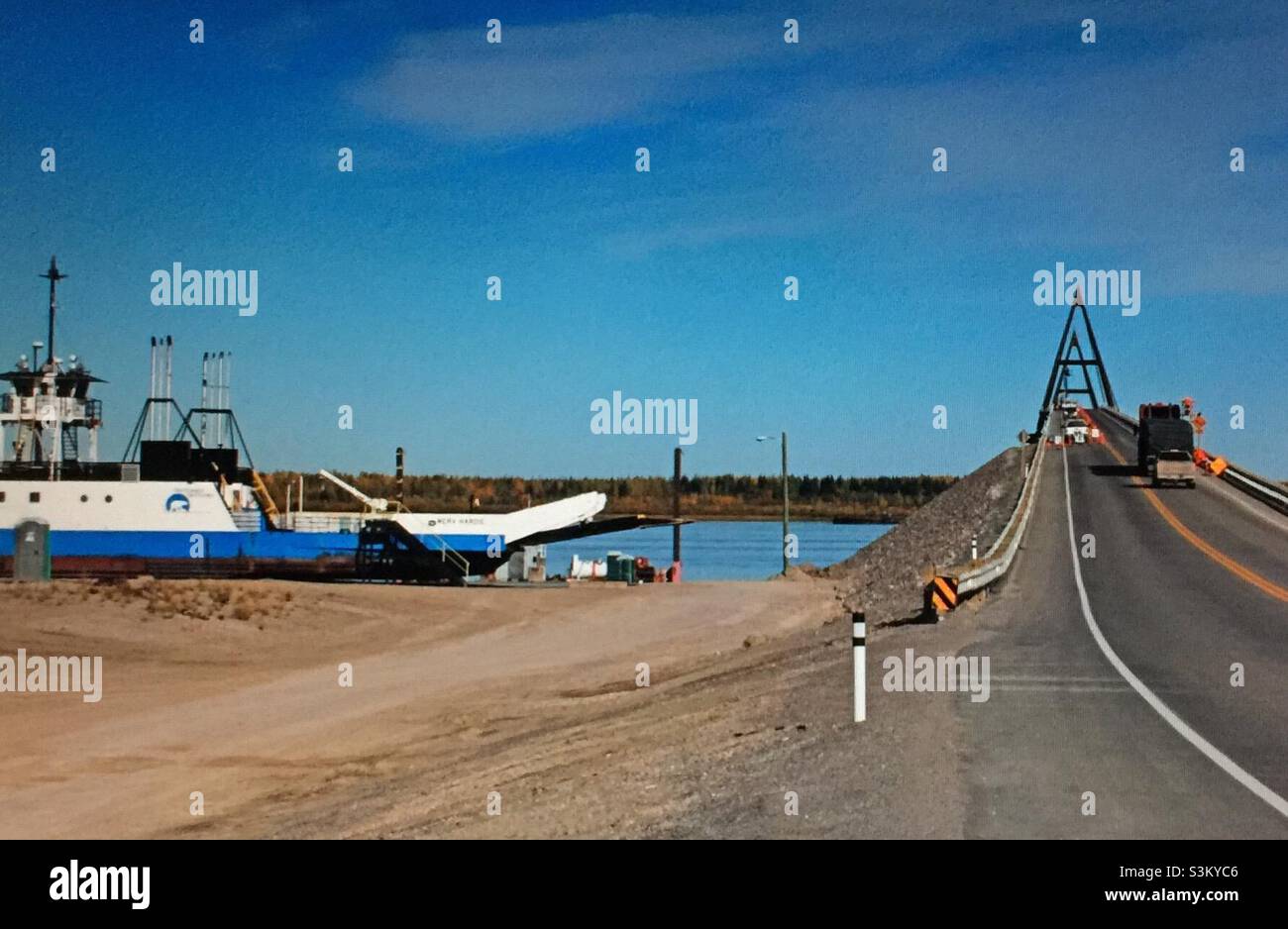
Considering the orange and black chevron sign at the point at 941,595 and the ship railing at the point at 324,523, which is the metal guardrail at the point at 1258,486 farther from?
the ship railing at the point at 324,523

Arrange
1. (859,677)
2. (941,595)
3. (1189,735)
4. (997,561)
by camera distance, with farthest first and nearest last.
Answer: (997,561)
(941,595)
(859,677)
(1189,735)

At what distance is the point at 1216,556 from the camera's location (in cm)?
3594

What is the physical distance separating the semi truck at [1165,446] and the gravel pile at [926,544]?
606 cm

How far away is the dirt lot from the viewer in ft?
38.0

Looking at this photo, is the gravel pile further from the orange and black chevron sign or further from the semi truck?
the semi truck

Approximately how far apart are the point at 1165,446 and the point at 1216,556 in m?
25.7

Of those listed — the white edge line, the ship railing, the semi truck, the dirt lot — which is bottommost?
the dirt lot

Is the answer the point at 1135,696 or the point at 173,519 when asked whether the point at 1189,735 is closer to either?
the point at 1135,696

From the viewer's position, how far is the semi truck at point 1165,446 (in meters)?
57.0

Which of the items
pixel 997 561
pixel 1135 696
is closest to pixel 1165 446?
pixel 997 561

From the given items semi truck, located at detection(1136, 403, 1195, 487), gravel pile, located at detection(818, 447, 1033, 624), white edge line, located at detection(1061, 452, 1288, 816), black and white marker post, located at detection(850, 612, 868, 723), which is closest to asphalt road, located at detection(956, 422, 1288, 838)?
white edge line, located at detection(1061, 452, 1288, 816)

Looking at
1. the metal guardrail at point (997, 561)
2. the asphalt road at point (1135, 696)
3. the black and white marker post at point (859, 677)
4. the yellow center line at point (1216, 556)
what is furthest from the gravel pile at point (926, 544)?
the black and white marker post at point (859, 677)

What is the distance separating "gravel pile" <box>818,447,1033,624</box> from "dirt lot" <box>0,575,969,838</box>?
361 centimetres
